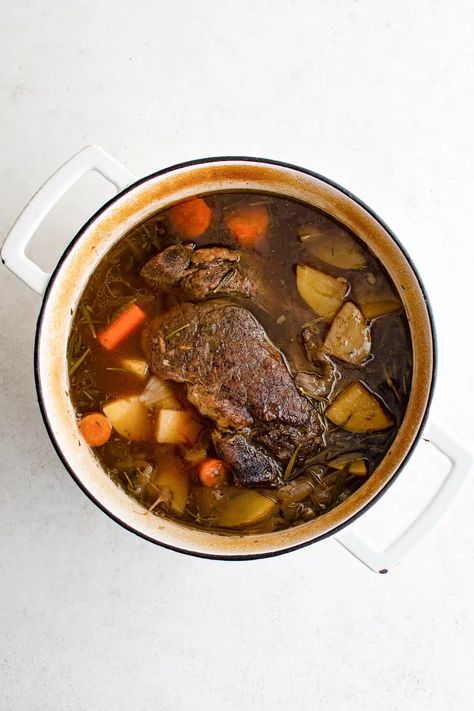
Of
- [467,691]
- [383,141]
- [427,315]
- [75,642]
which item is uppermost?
[383,141]

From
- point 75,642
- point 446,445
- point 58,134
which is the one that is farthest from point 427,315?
point 75,642

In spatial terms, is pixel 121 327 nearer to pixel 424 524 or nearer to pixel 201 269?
pixel 201 269

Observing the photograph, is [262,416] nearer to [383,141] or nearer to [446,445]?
[446,445]

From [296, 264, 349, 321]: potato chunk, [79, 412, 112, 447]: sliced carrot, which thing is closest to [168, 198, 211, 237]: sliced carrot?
[296, 264, 349, 321]: potato chunk

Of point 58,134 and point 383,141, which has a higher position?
point 383,141

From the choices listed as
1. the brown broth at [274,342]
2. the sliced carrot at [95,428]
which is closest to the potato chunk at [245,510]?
the brown broth at [274,342]

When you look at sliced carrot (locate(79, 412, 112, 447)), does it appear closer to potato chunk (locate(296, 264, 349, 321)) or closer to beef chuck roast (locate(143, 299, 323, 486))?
beef chuck roast (locate(143, 299, 323, 486))

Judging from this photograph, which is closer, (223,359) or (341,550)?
(223,359)

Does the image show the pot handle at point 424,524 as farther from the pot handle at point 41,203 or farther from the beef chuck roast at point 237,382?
the pot handle at point 41,203
